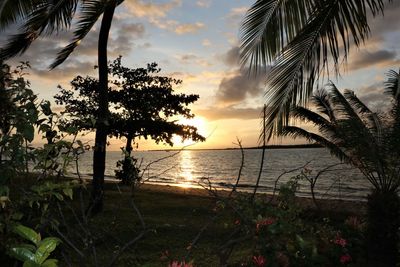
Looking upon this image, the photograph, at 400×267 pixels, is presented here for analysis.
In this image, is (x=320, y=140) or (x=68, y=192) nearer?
(x=68, y=192)

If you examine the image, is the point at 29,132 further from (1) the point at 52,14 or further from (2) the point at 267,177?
(2) the point at 267,177

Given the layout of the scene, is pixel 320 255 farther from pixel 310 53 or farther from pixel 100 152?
pixel 100 152

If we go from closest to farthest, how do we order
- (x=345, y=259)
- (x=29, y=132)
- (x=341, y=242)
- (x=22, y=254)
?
1. (x=22, y=254)
2. (x=29, y=132)
3. (x=345, y=259)
4. (x=341, y=242)

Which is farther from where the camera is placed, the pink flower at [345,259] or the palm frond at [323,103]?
the palm frond at [323,103]

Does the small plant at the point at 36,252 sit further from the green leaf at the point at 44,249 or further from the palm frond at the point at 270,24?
the palm frond at the point at 270,24

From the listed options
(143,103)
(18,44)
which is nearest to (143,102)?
(143,103)

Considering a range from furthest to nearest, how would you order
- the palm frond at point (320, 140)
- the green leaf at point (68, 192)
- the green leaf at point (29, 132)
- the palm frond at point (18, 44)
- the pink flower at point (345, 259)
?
the palm frond at point (320, 140) → the palm frond at point (18, 44) → the pink flower at point (345, 259) → the green leaf at point (29, 132) → the green leaf at point (68, 192)

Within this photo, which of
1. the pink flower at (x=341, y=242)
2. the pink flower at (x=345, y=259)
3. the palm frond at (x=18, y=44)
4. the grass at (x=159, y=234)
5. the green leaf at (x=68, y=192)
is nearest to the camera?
the green leaf at (x=68, y=192)

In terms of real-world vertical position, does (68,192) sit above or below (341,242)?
above

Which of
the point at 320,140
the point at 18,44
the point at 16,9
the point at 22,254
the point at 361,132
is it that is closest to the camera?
the point at 22,254

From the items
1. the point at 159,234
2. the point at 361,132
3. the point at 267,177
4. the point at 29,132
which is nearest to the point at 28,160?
the point at 29,132

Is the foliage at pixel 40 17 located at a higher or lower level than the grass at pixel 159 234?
higher

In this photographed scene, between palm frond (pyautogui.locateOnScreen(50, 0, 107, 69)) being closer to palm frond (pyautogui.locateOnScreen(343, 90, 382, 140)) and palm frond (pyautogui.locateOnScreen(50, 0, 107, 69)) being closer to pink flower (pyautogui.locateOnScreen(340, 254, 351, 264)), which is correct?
pink flower (pyautogui.locateOnScreen(340, 254, 351, 264))

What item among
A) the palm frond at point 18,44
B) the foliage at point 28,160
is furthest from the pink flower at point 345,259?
the palm frond at point 18,44
